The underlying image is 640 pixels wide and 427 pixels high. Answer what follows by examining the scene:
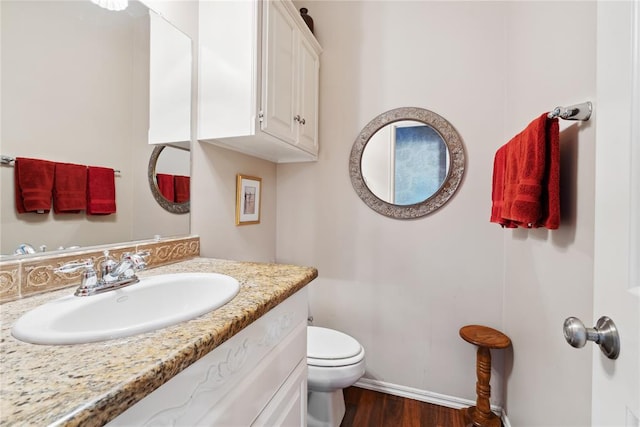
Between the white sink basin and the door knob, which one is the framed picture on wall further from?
the door knob

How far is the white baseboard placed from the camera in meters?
1.58

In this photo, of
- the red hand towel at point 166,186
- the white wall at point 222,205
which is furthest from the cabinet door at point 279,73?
the red hand towel at point 166,186

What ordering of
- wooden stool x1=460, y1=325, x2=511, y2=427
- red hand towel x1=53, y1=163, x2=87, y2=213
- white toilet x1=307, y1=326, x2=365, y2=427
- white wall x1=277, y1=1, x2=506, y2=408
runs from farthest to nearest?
white wall x1=277, y1=1, x2=506, y2=408
wooden stool x1=460, y1=325, x2=511, y2=427
white toilet x1=307, y1=326, x2=365, y2=427
red hand towel x1=53, y1=163, x2=87, y2=213

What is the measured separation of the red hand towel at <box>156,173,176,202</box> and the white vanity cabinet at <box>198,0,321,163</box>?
0.86 ft

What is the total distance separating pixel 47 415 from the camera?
0.32 m

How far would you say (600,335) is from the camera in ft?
1.61

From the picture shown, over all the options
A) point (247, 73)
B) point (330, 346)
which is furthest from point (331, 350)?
point (247, 73)

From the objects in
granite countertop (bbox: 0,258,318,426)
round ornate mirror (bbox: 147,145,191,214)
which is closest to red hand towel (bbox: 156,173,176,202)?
round ornate mirror (bbox: 147,145,191,214)

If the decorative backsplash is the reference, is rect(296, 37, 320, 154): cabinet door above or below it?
above

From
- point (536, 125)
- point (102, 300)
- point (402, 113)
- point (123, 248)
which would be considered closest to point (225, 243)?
point (123, 248)

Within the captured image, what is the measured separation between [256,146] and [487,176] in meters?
1.32

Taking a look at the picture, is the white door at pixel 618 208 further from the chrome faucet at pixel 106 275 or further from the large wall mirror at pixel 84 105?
the large wall mirror at pixel 84 105

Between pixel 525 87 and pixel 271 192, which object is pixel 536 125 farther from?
pixel 271 192

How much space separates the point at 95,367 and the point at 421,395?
1.80 metres
